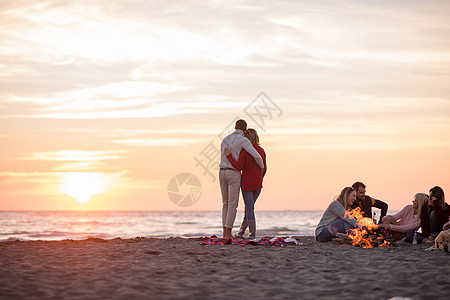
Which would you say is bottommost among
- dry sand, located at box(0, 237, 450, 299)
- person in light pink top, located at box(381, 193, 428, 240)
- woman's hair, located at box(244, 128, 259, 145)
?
dry sand, located at box(0, 237, 450, 299)

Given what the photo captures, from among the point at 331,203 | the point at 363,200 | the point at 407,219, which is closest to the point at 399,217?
the point at 407,219

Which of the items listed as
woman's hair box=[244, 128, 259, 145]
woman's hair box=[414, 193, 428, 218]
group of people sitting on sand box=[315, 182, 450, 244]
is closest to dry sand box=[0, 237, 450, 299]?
group of people sitting on sand box=[315, 182, 450, 244]

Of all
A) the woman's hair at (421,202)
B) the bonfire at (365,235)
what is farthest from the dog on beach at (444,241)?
the woman's hair at (421,202)

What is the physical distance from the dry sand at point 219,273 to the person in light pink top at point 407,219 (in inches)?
83.9

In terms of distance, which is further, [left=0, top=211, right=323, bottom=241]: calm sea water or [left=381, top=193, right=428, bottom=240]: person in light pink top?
[left=0, top=211, right=323, bottom=241]: calm sea water

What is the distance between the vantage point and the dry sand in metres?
5.25

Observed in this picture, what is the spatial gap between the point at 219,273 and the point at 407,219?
5.93 m

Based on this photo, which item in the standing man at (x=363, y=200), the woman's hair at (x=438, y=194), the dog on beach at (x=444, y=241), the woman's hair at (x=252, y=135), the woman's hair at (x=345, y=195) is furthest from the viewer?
the woman's hair at (x=252, y=135)

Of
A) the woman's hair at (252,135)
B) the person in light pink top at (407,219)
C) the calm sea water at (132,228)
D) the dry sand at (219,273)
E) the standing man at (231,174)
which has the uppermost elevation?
the woman's hair at (252,135)

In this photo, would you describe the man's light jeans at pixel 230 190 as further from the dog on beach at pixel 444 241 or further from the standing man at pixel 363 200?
the dog on beach at pixel 444 241

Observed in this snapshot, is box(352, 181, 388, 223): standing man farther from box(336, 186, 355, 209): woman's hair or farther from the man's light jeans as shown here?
the man's light jeans

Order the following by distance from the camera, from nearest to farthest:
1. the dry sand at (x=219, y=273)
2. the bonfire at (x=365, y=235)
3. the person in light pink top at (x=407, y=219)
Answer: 1. the dry sand at (x=219, y=273)
2. the bonfire at (x=365, y=235)
3. the person in light pink top at (x=407, y=219)

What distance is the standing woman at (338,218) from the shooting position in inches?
388

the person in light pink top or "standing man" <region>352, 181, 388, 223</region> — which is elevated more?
"standing man" <region>352, 181, 388, 223</region>
